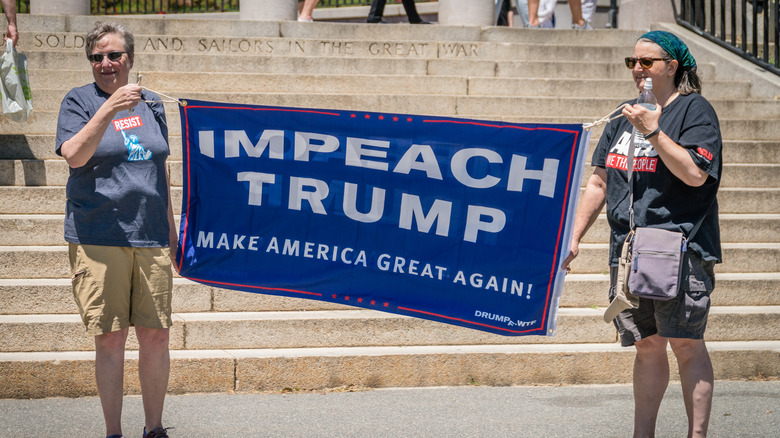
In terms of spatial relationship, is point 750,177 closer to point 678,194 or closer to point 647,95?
point 678,194

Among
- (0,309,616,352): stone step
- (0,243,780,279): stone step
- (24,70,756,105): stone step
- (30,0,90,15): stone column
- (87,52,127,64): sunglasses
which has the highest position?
(30,0,90,15): stone column

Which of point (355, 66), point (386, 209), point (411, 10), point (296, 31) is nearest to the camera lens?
point (386, 209)

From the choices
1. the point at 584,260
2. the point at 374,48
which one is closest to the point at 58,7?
the point at 374,48

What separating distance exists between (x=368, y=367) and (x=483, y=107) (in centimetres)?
377

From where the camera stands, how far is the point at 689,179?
374 cm

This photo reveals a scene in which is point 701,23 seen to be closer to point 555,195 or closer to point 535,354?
point 535,354

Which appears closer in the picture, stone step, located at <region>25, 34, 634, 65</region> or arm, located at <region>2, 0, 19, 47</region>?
arm, located at <region>2, 0, 19, 47</region>


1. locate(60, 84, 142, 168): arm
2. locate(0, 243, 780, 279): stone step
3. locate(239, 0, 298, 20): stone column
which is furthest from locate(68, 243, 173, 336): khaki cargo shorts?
locate(239, 0, 298, 20): stone column

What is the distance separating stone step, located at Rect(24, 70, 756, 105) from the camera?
28.6 ft

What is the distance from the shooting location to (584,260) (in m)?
6.72

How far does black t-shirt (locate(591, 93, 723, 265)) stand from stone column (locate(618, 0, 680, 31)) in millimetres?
7786

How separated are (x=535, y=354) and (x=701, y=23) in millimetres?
6562

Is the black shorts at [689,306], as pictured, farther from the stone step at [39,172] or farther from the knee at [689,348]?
the stone step at [39,172]

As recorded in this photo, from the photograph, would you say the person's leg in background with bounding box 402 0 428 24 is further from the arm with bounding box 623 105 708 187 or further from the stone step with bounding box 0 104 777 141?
the arm with bounding box 623 105 708 187
